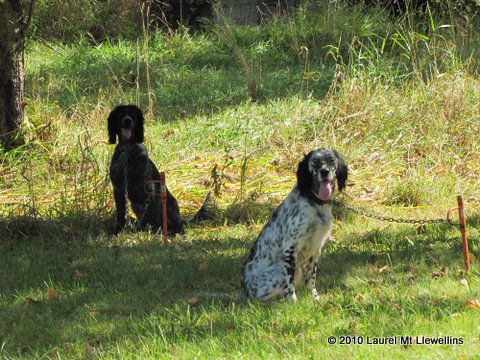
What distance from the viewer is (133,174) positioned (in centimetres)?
897

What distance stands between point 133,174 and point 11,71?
A: 2.72 m

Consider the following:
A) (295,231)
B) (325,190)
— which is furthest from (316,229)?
(325,190)

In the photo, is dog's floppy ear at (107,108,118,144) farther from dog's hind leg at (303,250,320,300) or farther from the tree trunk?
dog's hind leg at (303,250,320,300)

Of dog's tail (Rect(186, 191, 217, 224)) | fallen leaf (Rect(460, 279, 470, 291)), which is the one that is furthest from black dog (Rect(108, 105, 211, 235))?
fallen leaf (Rect(460, 279, 470, 291))

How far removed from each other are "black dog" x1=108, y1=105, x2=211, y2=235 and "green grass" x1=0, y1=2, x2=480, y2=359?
28cm

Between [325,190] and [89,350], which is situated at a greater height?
[325,190]

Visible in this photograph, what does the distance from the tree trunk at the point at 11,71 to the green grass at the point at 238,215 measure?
26 centimetres

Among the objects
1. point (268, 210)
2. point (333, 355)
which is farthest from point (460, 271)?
point (268, 210)

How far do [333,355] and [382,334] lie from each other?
0.45 meters

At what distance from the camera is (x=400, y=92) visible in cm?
1230

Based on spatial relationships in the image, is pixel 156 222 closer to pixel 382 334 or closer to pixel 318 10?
pixel 382 334

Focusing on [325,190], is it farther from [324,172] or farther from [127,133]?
[127,133]

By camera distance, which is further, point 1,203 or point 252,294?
point 1,203

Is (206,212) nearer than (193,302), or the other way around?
(193,302)
